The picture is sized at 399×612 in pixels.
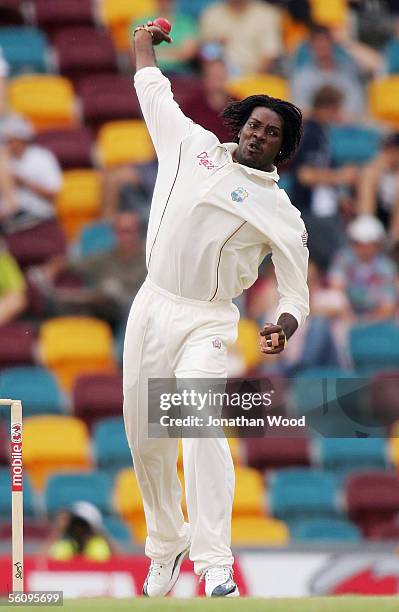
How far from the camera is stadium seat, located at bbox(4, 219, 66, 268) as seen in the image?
484 inches

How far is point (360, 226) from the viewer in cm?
1239

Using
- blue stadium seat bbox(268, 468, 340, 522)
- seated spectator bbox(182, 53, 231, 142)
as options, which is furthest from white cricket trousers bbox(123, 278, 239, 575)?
seated spectator bbox(182, 53, 231, 142)

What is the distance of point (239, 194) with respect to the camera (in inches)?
285

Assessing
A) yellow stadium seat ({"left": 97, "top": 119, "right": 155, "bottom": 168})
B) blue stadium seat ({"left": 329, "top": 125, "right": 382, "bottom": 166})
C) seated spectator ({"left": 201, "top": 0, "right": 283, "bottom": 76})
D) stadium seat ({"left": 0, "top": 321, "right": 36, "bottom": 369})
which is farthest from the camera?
seated spectator ({"left": 201, "top": 0, "right": 283, "bottom": 76})

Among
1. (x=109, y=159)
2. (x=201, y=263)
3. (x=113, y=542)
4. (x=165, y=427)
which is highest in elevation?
(x=109, y=159)

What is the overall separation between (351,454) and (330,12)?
4.55m

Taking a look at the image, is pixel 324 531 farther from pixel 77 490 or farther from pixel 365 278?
pixel 365 278

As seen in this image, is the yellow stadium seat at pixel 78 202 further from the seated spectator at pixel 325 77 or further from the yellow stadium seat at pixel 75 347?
Answer: the seated spectator at pixel 325 77

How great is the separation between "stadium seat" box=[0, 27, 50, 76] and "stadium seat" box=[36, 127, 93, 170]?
83cm

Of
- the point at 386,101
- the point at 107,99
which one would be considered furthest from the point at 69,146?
the point at 386,101

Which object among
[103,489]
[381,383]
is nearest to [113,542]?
[103,489]

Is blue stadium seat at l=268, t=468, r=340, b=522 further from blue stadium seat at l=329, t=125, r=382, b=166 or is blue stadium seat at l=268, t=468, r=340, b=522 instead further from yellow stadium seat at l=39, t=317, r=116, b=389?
blue stadium seat at l=329, t=125, r=382, b=166

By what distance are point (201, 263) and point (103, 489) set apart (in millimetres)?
3875

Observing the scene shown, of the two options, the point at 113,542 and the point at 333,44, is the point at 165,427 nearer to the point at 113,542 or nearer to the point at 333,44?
the point at 113,542
